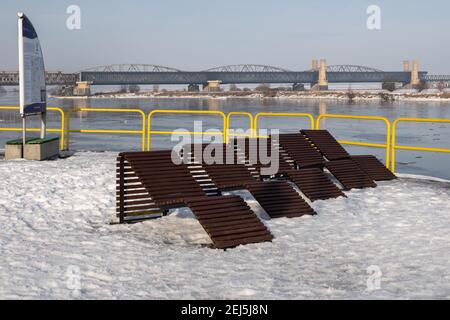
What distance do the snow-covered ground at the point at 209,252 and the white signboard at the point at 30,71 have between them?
10.7 ft

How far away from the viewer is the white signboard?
41.8 ft

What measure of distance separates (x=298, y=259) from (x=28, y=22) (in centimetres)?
913

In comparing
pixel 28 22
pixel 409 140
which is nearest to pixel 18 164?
pixel 28 22

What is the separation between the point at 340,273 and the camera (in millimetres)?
6113

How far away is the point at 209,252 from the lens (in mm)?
6926

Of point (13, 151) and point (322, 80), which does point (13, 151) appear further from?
point (322, 80)

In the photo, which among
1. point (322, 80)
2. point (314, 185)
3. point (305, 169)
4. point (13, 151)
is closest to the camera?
point (314, 185)

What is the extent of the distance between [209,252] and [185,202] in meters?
0.99

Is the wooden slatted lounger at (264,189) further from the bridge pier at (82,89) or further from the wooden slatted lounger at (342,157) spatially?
the bridge pier at (82,89)

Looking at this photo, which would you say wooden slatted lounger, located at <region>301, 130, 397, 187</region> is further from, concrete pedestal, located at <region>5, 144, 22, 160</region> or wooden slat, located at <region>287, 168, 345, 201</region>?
concrete pedestal, located at <region>5, 144, 22, 160</region>

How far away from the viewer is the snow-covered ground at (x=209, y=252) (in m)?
5.45

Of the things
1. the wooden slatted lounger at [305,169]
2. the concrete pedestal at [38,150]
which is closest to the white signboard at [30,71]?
the concrete pedestal at [38,150]

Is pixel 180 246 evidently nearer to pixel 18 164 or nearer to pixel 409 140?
pixel 18 164

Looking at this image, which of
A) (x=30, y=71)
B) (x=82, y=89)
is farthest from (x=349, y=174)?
(x=82, y=89)
